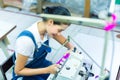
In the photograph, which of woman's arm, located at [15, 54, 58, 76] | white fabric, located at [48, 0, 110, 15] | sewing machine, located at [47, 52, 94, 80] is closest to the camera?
sewing machine, located at [47, 52, 94, 80]

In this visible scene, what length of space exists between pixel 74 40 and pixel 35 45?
829 mm

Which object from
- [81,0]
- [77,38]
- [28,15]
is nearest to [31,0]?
[28,15]

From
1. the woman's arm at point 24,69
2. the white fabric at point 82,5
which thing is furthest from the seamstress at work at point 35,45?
the white fabric at point 82,5

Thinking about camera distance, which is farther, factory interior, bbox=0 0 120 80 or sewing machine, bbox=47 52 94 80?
sewing machine, bbox=47 52 94 80

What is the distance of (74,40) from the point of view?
2135 mm

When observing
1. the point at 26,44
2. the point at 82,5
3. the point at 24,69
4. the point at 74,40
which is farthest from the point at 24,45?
the point at 82,5

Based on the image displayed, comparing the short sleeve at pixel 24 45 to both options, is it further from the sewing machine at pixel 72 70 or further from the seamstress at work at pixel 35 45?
the sewing machine at pixel 72 70

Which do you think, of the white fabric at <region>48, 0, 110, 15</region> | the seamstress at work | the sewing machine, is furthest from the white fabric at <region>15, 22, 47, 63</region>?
the white fabric at <region>48, 0, 110, 15</region>

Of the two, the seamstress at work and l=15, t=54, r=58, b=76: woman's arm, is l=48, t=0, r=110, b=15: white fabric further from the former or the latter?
l=15, t=54, r=58, b=76: woman's arm

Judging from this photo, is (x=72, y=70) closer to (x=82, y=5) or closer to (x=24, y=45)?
(x=24, y=45)

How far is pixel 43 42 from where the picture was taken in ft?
4.87

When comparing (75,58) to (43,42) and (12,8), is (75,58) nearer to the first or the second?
(43,42)

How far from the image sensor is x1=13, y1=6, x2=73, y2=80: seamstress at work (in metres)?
1.25

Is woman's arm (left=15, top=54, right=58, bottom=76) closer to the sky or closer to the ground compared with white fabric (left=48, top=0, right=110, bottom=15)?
closer to the ground
